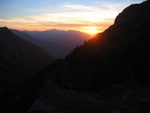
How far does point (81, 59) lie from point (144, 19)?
25662mm

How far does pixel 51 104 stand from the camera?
51.8 metres

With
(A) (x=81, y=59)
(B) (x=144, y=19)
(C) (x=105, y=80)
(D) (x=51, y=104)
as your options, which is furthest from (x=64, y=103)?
(B) (x=144, y=19)

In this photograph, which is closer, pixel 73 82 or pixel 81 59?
pixel 73 82

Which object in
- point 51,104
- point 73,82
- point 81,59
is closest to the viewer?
point 51,104

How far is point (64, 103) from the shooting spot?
161ft

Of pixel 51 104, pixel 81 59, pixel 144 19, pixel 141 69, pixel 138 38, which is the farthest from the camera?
pixel 144 19

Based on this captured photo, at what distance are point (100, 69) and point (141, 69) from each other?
12.3 m

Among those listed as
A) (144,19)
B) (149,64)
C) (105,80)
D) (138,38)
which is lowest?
(105,80)

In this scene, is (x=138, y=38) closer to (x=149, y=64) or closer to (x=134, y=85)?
(x=149, y=64)

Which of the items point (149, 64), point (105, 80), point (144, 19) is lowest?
point (105, 80)

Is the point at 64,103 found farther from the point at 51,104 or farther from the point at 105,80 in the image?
the point at 105,80

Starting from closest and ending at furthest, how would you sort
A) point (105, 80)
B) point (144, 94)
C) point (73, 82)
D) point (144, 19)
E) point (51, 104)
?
point (144, 94)
point (105, 80)
point (51, 104)
point (73, 82)
point (144, 19)

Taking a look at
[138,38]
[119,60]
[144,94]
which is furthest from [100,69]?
[144,94]

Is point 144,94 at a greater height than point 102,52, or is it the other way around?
point 102,52
